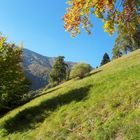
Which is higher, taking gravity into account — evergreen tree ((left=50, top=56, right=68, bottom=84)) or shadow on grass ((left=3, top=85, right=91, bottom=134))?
evergreen tree ((left=50, top=56, right=68, bottom=84))

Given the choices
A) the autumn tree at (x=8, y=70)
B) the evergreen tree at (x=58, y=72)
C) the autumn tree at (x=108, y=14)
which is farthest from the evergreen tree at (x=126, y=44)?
the autumn tree at (x=108, y=14)

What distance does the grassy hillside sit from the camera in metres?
18.0

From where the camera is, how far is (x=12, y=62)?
32.6 m

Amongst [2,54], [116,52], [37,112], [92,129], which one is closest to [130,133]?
[92,129]

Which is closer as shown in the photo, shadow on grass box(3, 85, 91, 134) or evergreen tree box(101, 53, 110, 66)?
shadow on grass box(3, 85, 91, 134)

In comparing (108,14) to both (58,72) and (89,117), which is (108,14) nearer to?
(89,117)

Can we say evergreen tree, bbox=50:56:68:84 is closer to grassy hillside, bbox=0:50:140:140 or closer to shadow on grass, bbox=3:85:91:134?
shadow on grass, bbox=3:85:91:134

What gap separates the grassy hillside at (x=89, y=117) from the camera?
1802 centimetres

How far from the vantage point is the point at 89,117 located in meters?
20.9

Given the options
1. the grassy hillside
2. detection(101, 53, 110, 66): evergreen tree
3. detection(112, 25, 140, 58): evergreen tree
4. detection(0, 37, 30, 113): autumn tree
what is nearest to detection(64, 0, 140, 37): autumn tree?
the grassy hillside

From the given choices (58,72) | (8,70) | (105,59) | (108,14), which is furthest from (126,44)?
(108,14)

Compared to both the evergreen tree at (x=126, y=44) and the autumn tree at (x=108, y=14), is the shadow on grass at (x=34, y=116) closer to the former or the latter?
the autumn tree at (x=108, y=14)

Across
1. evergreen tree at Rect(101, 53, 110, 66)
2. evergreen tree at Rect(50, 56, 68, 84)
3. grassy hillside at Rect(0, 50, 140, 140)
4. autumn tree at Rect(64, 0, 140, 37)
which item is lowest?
grassy hillside at Rect(0, 50, 140, 140)

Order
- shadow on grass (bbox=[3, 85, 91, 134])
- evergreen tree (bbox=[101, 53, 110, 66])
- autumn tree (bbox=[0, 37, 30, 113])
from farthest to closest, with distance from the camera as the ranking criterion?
evergreen tree (bbox=[101, 53, 110, 66])
autumn tree (bbox=[0, 37, 30, 113])
shadow on grass (bbox=[3, 85, 91, 134])
